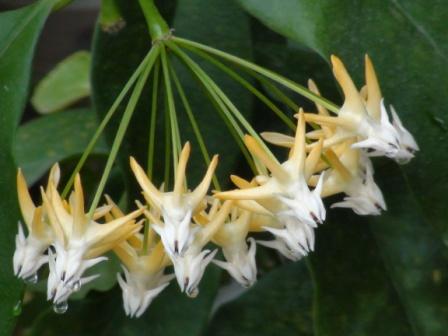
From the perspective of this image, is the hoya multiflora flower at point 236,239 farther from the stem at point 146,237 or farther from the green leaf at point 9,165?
the green leaf at point 9,165

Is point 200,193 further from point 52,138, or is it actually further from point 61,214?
point 52,138

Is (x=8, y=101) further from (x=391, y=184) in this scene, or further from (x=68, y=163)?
→ (x=391, y=184)

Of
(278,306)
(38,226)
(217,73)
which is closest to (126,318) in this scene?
(278,306)

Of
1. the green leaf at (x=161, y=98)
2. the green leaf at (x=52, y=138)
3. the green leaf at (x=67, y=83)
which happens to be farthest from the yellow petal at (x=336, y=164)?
the green leaf at (x=67, y=83)

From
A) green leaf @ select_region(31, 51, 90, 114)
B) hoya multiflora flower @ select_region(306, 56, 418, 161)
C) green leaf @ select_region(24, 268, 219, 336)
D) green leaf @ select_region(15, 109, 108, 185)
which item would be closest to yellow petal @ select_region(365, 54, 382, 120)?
hoya multiflora flower @ select_region(306, 56, 418, 161)

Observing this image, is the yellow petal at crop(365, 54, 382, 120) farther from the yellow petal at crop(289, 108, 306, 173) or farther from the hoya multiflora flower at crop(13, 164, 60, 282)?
the hoya multiflora flower at crop(13, 164, 60, 282)

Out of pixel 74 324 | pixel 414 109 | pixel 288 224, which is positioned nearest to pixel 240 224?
pixel 288 224
